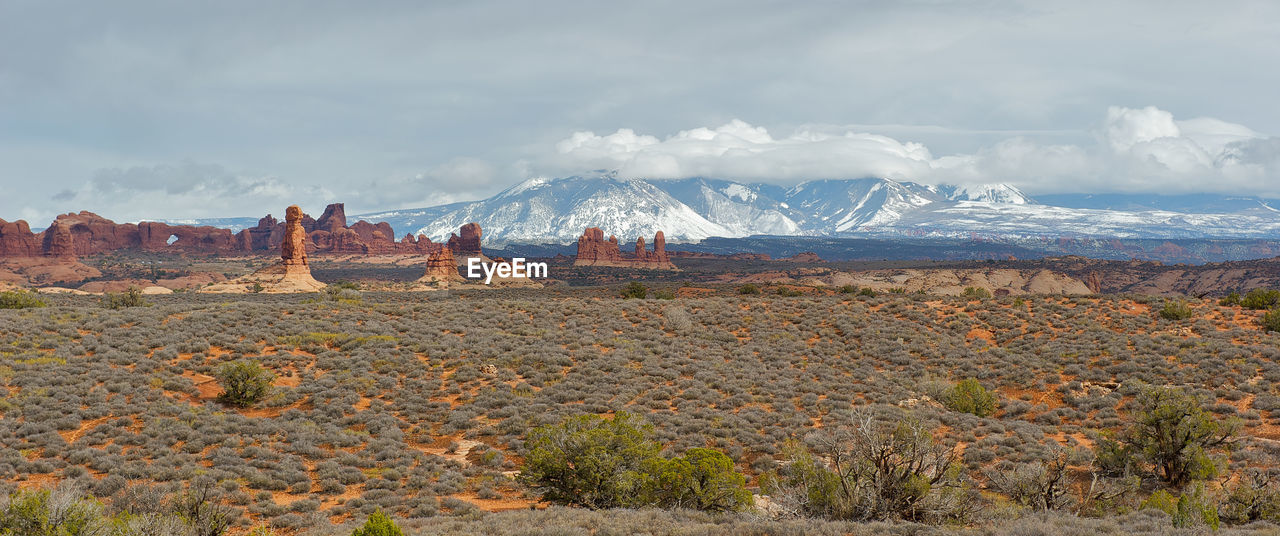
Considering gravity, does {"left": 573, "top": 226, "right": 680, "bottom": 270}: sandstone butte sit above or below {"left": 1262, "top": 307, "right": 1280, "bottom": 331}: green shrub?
above

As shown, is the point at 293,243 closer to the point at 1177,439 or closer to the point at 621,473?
the point at 621,473

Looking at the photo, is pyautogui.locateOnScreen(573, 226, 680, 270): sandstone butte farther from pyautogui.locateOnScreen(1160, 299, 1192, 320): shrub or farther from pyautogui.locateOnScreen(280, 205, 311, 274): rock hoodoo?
pyautogui.locateOnScreen(1160, 299, 1192, 320): shrub

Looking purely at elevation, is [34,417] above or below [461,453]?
above

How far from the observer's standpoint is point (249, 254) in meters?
198

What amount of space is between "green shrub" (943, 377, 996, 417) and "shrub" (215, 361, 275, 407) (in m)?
21.7

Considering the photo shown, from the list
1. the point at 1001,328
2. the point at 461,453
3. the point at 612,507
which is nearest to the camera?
the point at 612,507

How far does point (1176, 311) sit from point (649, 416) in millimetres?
27290

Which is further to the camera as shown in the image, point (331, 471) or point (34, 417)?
point (34, 417)

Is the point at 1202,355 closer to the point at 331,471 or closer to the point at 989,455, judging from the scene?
the point at 989,455

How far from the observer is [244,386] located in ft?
63.2

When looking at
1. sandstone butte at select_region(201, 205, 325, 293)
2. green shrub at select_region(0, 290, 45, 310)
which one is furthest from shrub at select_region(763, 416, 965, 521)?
sandstone butte at select_region(201, 205, 325, 293)

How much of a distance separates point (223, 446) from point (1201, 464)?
2213 centimetres

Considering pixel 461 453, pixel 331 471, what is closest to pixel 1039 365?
pixel 461 453

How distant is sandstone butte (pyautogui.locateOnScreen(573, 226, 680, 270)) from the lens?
181250 millimetres
